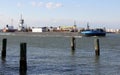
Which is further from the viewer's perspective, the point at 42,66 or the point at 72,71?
the point at 42,66

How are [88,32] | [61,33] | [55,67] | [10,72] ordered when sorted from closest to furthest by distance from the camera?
[10,72], [55,67], [88,32], [61,33]

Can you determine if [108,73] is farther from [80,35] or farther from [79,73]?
[80,35]

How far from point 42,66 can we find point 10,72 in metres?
4.93

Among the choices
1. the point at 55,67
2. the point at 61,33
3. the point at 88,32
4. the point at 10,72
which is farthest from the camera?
the point at 61,33

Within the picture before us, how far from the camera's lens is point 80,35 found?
170 meters

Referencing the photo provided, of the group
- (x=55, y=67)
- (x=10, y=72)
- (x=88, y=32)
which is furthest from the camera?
(x=88, y=32)

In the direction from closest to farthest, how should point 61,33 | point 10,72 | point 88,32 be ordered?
point 10,72 < point 88,32 < point 61,33

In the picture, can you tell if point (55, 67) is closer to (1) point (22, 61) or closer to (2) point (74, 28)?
(1) point (22, 61)

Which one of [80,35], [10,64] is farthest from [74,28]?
[10,64]

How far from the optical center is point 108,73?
1187 inches

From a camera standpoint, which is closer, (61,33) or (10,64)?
(10,64)

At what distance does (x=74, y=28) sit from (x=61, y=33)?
13.0 meters

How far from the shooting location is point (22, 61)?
98.7 ft

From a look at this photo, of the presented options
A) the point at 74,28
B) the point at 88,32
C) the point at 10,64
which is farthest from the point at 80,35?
the point at 10,64
